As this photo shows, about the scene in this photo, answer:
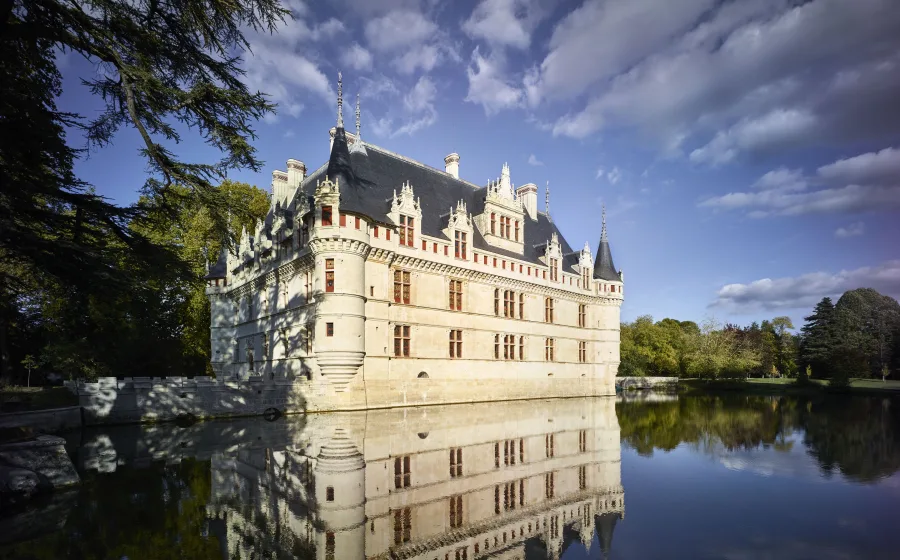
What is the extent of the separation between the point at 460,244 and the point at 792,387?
31.0m

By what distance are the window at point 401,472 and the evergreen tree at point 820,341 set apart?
44173 mm

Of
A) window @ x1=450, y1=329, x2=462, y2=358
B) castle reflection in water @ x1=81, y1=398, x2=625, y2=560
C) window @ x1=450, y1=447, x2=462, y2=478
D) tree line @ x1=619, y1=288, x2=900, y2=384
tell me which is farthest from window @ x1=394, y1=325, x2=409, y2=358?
tree line @ x1=619, y1=288, x2=900, y2=384

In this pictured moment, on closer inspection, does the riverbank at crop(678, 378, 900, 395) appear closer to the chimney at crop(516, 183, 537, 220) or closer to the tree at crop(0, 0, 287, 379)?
the chimney at crop(516, 183, 537, 220)

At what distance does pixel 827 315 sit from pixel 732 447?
41.3 metres

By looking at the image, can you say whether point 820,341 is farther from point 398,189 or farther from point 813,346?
point 398,189

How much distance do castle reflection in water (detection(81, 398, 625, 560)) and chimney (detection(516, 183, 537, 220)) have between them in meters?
19.2

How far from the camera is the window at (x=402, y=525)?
6.02 meters

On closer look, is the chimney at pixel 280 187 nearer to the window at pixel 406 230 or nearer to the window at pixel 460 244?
the window at pixel 406 230

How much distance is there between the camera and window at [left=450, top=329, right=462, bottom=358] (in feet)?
78.9

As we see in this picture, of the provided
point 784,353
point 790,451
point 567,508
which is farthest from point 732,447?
point 784,353

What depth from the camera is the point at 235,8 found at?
8508 millimetres

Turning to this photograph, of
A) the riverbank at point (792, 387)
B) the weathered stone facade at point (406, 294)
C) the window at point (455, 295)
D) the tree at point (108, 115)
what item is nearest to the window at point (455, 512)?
the tree at point (108, 115)

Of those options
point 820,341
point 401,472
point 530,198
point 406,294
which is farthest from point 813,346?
point 401,472

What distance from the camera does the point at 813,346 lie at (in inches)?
1764
